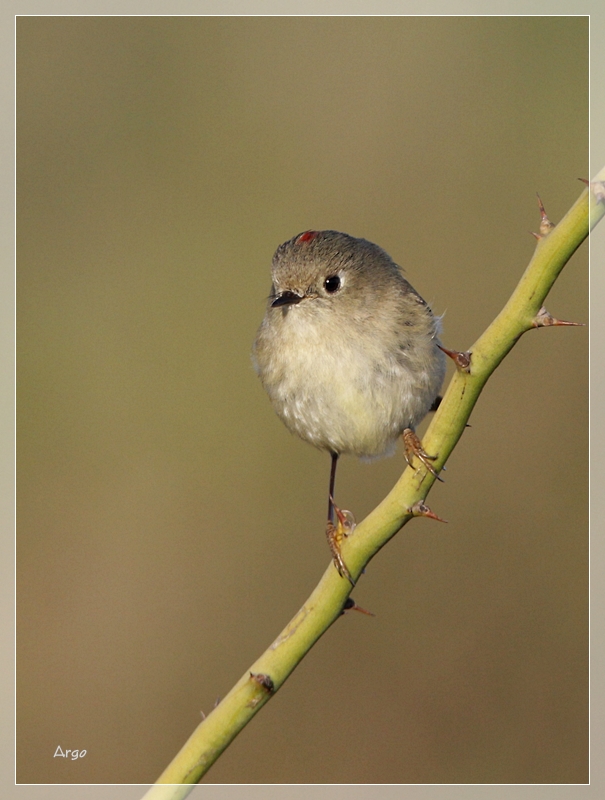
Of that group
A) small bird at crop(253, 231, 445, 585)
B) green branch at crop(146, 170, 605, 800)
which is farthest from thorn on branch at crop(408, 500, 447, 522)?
small bird at crop(253, 231, 445, 585)

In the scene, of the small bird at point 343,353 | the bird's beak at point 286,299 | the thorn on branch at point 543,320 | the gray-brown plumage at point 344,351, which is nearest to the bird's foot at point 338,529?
the small bird at point 343,353

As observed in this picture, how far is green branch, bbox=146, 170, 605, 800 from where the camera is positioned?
4.46 ft

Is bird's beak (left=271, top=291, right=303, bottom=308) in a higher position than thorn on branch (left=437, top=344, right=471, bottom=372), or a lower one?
higher

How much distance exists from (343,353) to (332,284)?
11.1 inches

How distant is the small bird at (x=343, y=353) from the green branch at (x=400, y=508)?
2.68 feet

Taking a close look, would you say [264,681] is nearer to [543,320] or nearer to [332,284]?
[543,320]

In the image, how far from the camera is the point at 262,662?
1.54 metres

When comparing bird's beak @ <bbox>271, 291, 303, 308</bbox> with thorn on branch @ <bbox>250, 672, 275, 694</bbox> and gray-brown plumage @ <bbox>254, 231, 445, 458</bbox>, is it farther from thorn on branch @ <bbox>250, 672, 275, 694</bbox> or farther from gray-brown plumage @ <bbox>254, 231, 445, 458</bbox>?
thorn on branch @ <bbox>250, 672, 275, 694</bbox>

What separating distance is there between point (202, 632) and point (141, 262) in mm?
2364

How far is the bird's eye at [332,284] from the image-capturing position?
2711mm

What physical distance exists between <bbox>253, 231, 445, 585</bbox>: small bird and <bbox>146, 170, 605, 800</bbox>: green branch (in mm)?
816

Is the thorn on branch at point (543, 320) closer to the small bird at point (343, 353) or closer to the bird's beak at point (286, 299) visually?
the small bird at point (343, 353)

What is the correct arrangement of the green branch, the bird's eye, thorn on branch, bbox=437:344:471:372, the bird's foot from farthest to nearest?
the bird's eye
the bird's foot
thorn on branch, bbox=437:344:471:372
the green branch

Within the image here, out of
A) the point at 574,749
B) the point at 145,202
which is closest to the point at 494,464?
the point at 574,749
